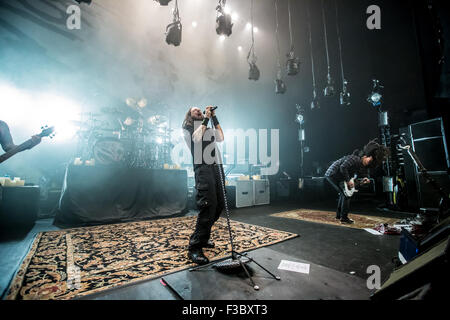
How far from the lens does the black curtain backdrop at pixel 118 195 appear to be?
4.12 meters

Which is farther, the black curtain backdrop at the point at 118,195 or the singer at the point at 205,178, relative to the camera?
the black curtain backdrop at the point at 118,195

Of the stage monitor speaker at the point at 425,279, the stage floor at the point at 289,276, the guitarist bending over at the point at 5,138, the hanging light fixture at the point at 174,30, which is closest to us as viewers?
the stage monitor speaker at the point at 425,279

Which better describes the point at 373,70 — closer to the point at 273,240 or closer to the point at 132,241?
the point at 273,240

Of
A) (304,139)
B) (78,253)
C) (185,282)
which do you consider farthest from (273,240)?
(304,139)

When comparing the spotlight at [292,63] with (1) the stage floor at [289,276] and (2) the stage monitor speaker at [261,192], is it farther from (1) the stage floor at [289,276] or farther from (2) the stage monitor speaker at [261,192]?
(1) the stage floor at [289,276]

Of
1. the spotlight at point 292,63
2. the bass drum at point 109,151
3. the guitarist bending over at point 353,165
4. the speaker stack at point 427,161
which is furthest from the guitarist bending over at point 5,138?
the speaker stack at point 427,161

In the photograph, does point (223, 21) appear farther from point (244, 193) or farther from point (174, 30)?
point (244, 193)

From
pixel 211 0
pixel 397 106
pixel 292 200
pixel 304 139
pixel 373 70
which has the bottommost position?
pixel 292 200

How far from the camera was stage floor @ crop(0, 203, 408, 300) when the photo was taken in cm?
147

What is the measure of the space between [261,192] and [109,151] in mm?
5596

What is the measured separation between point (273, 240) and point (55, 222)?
4.70m

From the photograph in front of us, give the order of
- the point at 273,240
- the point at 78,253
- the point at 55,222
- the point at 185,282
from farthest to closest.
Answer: the point at 55,222
the point at 273,240
the point at 78,253
the point at 185,282

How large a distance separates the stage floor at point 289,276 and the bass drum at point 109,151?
3011 mm
